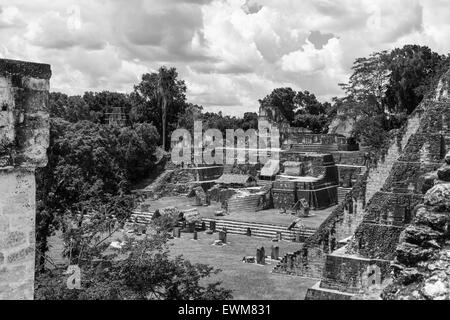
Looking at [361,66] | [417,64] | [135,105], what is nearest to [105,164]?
[361,66]

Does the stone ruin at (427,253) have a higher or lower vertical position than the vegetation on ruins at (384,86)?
lower

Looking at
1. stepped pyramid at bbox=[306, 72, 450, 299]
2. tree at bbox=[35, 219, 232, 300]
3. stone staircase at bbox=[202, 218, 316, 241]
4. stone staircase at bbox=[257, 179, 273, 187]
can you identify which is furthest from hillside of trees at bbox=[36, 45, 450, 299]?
stone staircase at bbox=[257, 179, 273, 187]

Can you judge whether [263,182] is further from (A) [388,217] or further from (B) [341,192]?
(A) [388,217]

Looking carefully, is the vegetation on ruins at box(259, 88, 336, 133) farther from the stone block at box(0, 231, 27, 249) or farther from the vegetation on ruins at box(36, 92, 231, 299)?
the stone block at box(0, 231, 27, 249)

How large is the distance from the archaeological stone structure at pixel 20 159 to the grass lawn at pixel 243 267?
403 inches

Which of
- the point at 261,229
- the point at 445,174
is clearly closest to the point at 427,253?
the point at 445,174

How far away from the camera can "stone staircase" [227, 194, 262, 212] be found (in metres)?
29.3

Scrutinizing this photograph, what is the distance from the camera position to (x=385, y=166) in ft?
51.6

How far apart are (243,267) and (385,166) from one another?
5.75m

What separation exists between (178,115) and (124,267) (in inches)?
1683

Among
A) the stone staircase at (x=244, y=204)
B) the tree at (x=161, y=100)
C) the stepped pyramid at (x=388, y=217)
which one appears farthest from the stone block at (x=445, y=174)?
the tree at (x=161, y=100)

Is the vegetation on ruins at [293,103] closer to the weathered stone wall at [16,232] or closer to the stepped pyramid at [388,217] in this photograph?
the stepped pyramid at [388,217]

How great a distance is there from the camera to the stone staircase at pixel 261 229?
22906 mm

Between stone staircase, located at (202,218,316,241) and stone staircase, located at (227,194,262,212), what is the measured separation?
3.07 m
